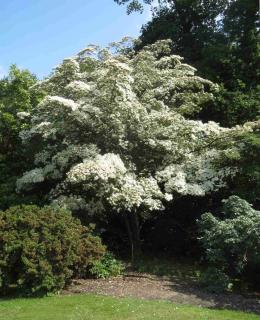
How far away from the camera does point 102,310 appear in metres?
8.91

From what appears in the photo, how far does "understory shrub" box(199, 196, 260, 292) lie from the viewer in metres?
10.4

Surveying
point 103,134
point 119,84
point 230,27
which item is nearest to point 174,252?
point 103,134

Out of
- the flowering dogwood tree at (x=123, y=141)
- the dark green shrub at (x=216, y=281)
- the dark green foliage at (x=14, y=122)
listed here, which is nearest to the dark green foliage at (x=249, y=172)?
→ the flowering dogwood tree at (x=123, y=141)

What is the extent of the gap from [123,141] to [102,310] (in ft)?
14.8

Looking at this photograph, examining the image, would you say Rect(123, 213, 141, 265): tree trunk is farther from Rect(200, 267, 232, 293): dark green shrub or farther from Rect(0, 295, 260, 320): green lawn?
Rect(0, 295, 260, 320): green lawn

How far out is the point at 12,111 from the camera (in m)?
16.2

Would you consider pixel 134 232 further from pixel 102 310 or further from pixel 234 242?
pixel 102 310

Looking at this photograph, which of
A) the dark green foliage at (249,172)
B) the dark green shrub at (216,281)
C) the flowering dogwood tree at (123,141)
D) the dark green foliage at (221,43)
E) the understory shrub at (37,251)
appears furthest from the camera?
the dark green foliage at (221,43)

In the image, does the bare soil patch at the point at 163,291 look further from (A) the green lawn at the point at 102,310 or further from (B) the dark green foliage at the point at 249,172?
(B) the dark green foliage at the point at 249,172

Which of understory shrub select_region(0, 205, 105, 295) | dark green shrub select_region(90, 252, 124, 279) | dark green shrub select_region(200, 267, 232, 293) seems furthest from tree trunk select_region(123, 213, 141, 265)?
dark green shrub select_region(200, 267, 232, 293)

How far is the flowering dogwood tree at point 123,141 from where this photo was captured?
461 inches

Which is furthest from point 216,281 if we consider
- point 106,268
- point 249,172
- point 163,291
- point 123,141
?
point 123,141

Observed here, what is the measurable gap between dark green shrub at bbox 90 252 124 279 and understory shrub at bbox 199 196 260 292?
2224mm

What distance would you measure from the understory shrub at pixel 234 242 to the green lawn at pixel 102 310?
168 centimetres
